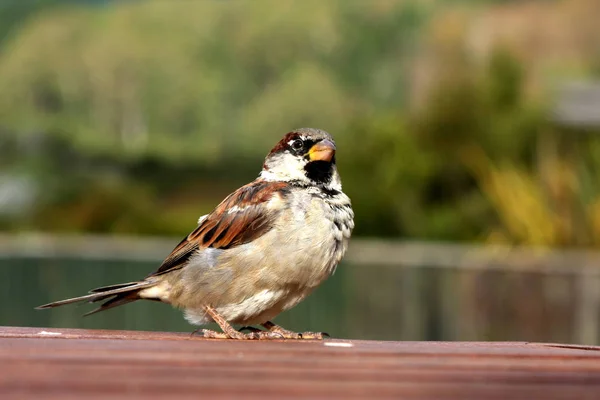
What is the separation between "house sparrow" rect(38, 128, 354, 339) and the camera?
404 cm

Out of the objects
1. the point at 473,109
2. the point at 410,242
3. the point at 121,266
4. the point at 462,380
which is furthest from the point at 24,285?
the point at 462,380

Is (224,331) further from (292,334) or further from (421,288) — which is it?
(421,288)

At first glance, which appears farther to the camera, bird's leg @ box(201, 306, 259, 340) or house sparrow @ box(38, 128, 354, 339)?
house sparrow @ box(38, 128, 354, 339)

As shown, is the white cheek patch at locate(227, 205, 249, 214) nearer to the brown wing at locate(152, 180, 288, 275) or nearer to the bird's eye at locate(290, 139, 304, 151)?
the brown wing at locate(152, 180, 288, 275)

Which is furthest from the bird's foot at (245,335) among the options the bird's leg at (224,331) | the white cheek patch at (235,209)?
the white cheek patch at (235,209)

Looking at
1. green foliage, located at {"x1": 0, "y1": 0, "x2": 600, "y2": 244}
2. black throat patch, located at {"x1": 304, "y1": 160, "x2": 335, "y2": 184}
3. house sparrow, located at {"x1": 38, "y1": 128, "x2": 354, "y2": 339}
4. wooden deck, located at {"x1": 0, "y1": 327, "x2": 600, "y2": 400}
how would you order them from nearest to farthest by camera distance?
wooden deck, located at {"x1": 0, "y1": 327, "x2": 600, "y2": 400} < house sparrow, located at {"x1": 38, "y1": 128, "x2": 354, "y2": 339} < black throat patch, located at {"x1": 304, "y1": 160, "x2": 335, "y2": 184} < green foliage, located at {"x1": 0, "y1": 0, "x2": 600, "y2": 244}

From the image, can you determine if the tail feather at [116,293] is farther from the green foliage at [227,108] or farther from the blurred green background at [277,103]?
the green foliage at [227,108]

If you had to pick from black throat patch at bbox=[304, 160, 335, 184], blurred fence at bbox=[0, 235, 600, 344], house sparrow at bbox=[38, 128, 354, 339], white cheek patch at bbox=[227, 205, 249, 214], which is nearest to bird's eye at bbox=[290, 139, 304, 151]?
house sparrow at bbox=[38, 128, 354, 339]

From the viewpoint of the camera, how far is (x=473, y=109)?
50.9ft

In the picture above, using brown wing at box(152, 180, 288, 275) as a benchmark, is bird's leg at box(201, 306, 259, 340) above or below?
below

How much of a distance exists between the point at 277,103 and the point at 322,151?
35.4 ft

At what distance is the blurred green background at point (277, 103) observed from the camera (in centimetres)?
1428

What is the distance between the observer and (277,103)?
1536cm

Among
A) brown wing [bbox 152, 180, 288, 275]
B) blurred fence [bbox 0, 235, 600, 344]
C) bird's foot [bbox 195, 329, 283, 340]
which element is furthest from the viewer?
blurred fence [bbox 0, 235, 600, 344]
